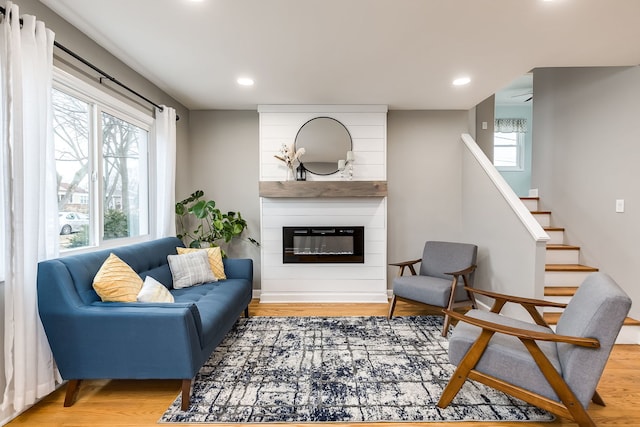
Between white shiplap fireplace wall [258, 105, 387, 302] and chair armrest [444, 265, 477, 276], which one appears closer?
chair armrest [444, 265, 477, 276]

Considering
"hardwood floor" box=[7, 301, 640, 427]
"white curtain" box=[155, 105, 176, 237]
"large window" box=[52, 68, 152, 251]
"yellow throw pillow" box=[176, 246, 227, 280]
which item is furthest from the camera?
"white curtain" box=[155, 105, 176, 237]

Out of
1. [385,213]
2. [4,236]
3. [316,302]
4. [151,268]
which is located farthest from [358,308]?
[4,236]

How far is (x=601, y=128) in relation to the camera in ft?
10.4

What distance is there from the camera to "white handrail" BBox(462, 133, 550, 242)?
2768 mm

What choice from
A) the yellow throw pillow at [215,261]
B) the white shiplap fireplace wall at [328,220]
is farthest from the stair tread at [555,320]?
the yellow throw pillow at [215,261]

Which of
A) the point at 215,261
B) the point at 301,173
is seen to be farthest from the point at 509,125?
the point at 215,261

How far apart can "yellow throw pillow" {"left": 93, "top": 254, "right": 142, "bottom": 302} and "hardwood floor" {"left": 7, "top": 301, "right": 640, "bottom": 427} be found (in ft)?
2.10

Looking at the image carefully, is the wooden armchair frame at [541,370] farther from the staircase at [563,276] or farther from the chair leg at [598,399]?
the staircase at [563,276]

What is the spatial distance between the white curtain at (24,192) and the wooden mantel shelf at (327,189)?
2.28m

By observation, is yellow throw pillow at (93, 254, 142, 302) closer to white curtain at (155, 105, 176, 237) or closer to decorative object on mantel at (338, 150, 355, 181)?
white curtain at (155, 105, 176, 237)

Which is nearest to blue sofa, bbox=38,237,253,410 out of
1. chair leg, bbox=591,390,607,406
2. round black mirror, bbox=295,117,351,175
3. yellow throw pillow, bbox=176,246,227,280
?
yellow throw pillow, bbox=176,246,227,280

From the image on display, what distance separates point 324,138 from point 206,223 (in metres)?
1.94

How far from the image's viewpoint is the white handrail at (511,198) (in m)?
2.77

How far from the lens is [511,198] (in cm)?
316
